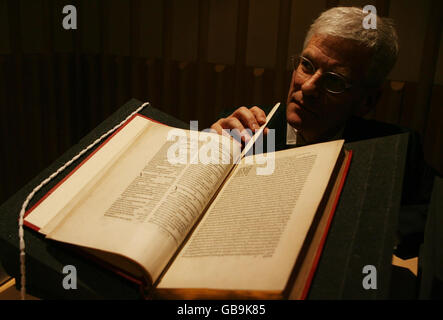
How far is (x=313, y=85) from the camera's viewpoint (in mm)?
1228

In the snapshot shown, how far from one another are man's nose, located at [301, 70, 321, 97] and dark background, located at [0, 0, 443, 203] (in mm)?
933

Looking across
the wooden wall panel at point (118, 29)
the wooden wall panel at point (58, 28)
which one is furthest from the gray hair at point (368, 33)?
the wooden wall panel at point (58, 28)

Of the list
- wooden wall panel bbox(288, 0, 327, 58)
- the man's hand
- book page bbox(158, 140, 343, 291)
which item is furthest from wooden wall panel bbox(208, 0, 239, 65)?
book page bbox(158, 140, 343, 291)

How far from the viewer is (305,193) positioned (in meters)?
0.60

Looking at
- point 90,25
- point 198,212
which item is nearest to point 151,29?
point 90,25

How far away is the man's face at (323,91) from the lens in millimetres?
1213

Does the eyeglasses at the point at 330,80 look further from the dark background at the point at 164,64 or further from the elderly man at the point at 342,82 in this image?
the dark background at the point at 164,64

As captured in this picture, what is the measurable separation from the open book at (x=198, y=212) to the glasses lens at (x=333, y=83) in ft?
1.88

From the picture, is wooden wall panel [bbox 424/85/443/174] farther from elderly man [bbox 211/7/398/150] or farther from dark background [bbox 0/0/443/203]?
elderly man [bbox 211/7/398/150]

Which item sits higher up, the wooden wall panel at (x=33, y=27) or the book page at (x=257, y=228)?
the wooden wall panel at (x=33, y=27)

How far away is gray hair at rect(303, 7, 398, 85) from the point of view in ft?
3.96

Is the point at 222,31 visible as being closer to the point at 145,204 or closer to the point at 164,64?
the point at 164,64
